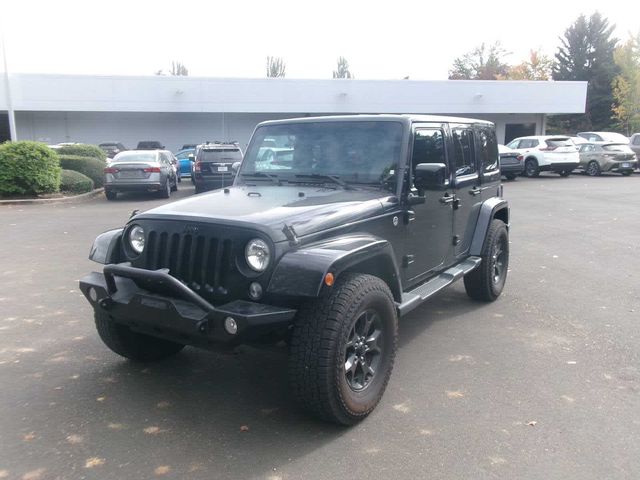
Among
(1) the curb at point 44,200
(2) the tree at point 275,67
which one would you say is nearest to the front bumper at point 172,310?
(1) the curb at point 44,200

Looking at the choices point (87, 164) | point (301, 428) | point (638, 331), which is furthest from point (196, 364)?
point (87, 164)

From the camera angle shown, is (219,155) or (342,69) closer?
(219,155)

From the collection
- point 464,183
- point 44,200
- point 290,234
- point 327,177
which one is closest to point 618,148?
point 464,183

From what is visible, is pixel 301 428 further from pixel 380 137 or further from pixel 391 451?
pixel 380 137

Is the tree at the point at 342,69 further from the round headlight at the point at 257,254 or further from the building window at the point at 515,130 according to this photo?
the round headlight at the point at 257,254

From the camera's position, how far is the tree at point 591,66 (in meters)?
51.9

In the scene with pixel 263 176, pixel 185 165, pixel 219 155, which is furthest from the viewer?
pixel 185 165

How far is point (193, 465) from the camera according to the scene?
316 centimetres

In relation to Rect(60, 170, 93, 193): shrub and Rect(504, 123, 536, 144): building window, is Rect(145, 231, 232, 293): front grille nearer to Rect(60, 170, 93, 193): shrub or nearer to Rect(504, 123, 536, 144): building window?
Rect(60, 170, 93, 193): shrub

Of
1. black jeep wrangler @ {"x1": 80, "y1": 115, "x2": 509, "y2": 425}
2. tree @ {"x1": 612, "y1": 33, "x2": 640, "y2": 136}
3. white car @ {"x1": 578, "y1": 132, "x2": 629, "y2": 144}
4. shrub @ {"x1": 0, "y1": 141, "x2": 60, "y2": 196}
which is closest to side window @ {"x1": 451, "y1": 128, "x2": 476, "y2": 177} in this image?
black jeep wrangler @ {"x1": 80, "y1": 115, "x2": 509, "y2": 425}

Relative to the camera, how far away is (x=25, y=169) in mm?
15852

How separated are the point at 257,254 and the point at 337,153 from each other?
63.4 inches

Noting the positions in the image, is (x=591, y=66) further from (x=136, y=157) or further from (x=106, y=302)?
(x=106, y=302)

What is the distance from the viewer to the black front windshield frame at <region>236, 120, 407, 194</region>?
453cm
